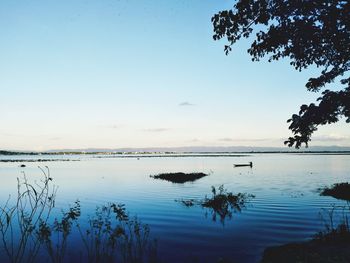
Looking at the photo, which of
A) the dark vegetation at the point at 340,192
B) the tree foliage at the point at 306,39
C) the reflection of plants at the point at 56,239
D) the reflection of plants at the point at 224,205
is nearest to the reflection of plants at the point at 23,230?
the reflection of plants at the point at 56,239

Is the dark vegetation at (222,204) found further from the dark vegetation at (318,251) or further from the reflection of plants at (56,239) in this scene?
the reflection of plants at (56,239)

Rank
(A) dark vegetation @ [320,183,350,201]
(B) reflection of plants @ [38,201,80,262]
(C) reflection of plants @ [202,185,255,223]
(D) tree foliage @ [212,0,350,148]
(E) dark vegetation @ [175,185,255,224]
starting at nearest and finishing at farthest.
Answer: (D) tree foliage @ [212,0,350,148]
(B) reflection of plants @ [38,201,80,262]
(E) dark vegetation @ [175,185,255,224]
(C) reflection of plants @ [202,185,255,223]
(A) dark vegetation @ [320,183,350,201]

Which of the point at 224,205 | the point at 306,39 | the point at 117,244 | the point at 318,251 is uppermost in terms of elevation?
the point at 306,39

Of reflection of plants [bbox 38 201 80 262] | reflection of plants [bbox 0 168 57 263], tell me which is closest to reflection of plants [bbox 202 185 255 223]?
reflection of plants [bbox 38 201 80 262]

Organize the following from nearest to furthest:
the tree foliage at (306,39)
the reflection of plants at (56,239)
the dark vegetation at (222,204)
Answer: the tree foliage at (306,39) < the reflection of plants at (56,239) < the dark vegetation at (222,204)

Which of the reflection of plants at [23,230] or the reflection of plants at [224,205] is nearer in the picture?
the reflection of plants at [23,230]

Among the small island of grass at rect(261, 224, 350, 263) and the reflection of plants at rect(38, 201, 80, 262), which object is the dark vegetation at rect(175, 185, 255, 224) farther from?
the reflection of plants at rect(38, 201, 80, 262)

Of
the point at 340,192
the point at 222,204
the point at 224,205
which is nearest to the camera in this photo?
the point at 224,205

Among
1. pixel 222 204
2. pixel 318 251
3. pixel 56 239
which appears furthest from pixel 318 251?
pixel 222 204

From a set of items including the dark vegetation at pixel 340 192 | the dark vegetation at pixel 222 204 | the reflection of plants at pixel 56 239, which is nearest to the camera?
the reflection of plants at pixel 56 239

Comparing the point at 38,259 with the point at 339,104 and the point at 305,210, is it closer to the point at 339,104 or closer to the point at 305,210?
the point at 339,104

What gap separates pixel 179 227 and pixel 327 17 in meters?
17.1

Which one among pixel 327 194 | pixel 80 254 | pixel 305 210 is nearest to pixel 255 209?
pixel 305 210

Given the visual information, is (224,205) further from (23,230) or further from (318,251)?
(23,230)
